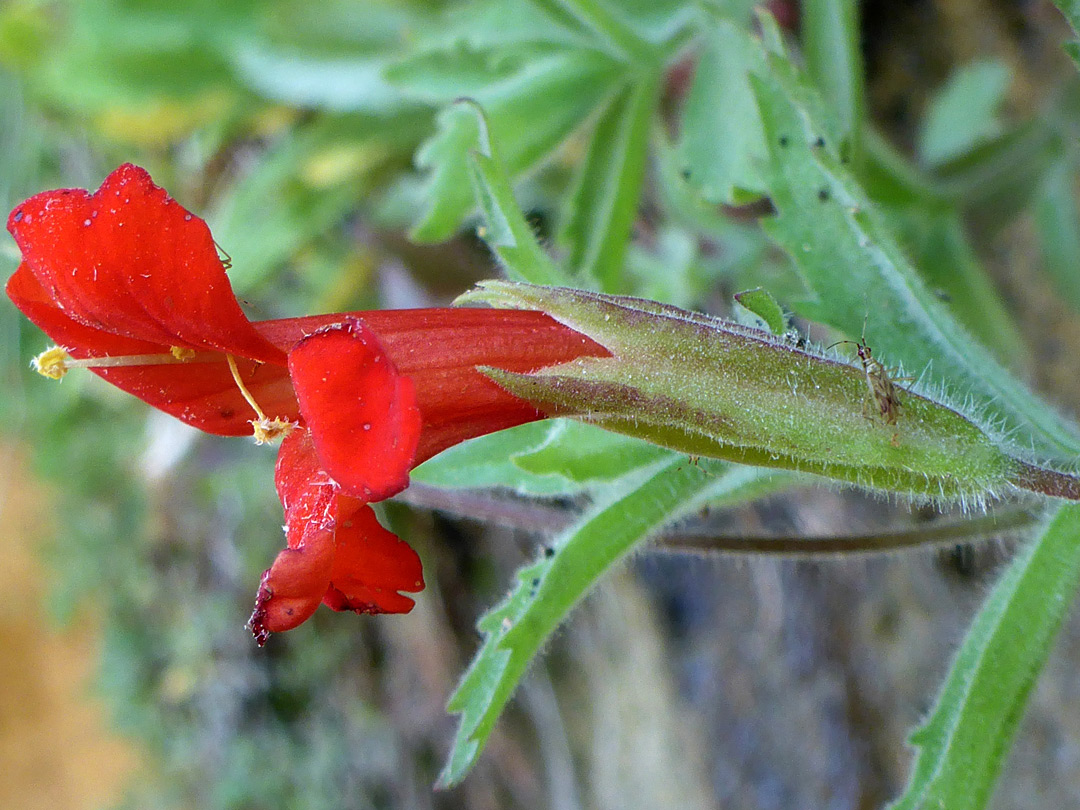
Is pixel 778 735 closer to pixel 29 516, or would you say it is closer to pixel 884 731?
pixel 884 731

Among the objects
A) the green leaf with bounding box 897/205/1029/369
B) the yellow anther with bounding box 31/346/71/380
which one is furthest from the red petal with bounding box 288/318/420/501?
the green leaf with bounding box 897/205/1029/369

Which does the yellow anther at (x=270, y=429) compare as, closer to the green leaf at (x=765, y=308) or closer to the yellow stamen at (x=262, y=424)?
the yellow stamen at (x=262, y=424)

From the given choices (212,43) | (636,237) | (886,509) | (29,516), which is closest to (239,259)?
(212,43)

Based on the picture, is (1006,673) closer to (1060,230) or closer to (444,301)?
(1060,230)

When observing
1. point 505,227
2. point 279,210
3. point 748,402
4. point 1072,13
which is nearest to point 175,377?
point 505,227

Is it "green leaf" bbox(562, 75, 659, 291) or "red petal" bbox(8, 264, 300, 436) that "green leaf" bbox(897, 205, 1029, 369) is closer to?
"green leaf" bbox(562, 75, 659, 291)

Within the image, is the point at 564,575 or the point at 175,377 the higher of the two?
the point at 175,377

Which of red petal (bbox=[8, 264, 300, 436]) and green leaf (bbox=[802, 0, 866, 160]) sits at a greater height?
green leaf (bbox=[802, 0, 866, 160])
